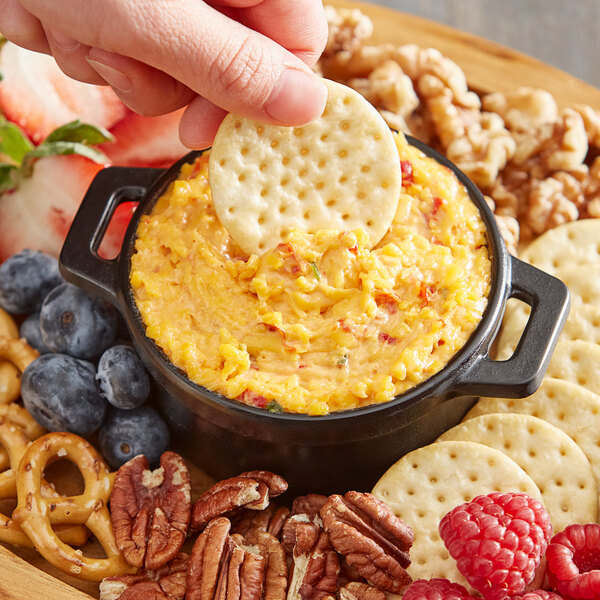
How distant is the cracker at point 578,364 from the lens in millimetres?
2518

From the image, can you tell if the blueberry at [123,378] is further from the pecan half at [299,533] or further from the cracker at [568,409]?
the cracker at [568,409]

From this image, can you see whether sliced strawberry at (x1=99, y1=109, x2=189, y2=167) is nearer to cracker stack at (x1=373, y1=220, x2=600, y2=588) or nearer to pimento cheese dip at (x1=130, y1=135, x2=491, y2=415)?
pimento cheese dip at (x1=130, y1=135, x2=491, y2=415)

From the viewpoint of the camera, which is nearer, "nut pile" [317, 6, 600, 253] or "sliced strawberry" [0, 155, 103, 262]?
"sliced strawberry" [0, 155, 103, 262]

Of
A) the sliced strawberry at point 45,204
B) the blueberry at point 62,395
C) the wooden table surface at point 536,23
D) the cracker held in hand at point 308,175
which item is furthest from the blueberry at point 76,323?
the wooden table surface at point 536,23

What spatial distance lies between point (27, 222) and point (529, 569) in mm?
2145

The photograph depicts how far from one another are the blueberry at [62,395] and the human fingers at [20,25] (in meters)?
0.97

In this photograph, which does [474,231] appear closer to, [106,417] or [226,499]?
[226,499]

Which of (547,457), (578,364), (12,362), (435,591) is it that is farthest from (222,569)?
(578,364)

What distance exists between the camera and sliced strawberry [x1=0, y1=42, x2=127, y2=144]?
3283mm

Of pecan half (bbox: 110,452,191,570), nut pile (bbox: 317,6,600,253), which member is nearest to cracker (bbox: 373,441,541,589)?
pecan half (bbox: 110,452,191,570)

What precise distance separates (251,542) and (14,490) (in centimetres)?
79

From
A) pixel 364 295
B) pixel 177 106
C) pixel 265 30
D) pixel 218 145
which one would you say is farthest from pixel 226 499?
pixel 265 30

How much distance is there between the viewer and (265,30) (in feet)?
7.60

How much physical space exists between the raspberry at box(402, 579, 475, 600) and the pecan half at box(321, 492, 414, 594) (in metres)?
0.09
